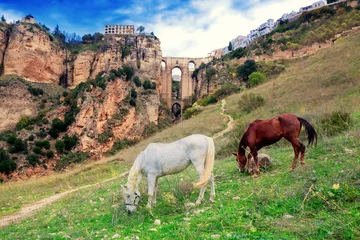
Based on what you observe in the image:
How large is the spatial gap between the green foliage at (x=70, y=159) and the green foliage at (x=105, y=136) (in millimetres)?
3883

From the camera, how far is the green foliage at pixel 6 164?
3367 cm

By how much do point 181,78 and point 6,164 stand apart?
2593 inches

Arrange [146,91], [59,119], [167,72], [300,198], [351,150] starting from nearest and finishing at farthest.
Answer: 1. [300,198]
2. [351,150]
3. [59,119]
4. [146,91]
5. [167,72]

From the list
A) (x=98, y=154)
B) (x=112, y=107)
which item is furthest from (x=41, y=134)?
(x=112, y=107)

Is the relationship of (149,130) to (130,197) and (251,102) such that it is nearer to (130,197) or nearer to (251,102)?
(251,102)

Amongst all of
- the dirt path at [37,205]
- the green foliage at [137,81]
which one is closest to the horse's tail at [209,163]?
the dirt path at [37,205]

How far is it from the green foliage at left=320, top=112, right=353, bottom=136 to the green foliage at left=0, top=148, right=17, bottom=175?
35144 millimetres

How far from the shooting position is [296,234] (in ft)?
12.1

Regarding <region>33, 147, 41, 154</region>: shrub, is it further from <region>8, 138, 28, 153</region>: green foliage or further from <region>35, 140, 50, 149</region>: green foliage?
<region>8, 138, 28, 153</region>: green foliage

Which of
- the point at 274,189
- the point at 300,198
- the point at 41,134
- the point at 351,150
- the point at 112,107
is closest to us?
the point at 300,198

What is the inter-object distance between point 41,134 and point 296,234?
4366cm

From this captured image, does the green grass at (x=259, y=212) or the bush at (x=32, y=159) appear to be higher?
the green grass at (x=259, y=212)

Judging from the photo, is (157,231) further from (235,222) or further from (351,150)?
(351,150)

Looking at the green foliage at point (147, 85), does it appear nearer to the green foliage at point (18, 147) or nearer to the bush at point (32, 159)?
the green foliage at point (18, 147)
